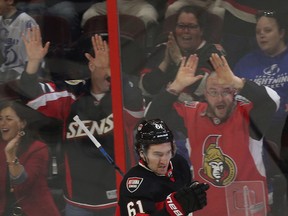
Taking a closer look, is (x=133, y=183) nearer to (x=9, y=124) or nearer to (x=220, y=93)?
(x=220, y=93)

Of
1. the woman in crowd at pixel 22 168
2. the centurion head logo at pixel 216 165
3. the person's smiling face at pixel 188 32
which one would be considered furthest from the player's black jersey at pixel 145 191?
the woman in crowd at pixel 22 168

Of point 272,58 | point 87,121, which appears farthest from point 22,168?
point 272,58

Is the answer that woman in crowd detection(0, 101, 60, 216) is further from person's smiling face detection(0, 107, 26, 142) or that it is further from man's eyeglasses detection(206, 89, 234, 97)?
man's eyeglasses detection(206, 89, 234, 97)

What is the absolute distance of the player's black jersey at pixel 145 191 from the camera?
11.1 ft

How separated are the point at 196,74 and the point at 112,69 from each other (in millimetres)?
501

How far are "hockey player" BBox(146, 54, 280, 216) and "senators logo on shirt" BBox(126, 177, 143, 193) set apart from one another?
1.37 meters

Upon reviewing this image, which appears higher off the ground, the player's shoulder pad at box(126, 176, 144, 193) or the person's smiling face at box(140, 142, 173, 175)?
the person's smiling face at box(140, 142, 173, 175)

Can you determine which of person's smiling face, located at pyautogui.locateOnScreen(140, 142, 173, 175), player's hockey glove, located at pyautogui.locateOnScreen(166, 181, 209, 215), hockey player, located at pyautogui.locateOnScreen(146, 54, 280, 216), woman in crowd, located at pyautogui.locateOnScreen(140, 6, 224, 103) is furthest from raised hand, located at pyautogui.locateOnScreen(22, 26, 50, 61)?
player's hockey glove, located at pyautogui.locateOnScreen(166, 181, 209, 215)

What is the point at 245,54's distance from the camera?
15.3ft

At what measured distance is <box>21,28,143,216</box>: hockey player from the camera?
485cm

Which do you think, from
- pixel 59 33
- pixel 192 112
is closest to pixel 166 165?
pixel 192 112

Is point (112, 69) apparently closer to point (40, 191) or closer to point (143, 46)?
point (143, 46)

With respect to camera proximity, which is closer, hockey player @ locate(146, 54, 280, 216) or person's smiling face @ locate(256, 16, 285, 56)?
person's smiling face @ locate(256, 16, 285, 56)

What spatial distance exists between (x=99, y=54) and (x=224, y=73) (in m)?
Result: 0.75
